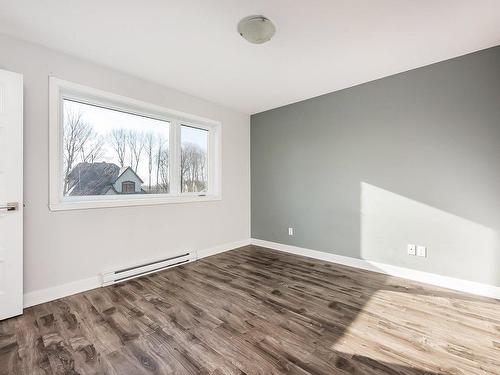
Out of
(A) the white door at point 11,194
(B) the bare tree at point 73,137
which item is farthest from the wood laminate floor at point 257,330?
(B) the bare tree at point 73,137

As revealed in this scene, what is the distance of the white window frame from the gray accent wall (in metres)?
1.10

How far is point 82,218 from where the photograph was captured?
260cm

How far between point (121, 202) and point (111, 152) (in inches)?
25.3

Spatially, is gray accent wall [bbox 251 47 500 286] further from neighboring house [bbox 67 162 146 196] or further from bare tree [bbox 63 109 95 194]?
bare tree [bbox 63 109 95 194]

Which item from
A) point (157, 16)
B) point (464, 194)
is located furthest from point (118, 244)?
point (464, 194)

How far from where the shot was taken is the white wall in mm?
2281

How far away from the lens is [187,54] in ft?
8.24

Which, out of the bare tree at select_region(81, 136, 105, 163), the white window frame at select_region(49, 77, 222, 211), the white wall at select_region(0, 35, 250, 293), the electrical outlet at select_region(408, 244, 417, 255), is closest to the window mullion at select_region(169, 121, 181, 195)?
the white window frame at select_region(49, 77, 222, 211)

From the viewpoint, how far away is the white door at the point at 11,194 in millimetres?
2023

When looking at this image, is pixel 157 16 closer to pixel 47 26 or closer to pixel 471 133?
pixel 47 26

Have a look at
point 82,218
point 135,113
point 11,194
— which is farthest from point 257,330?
point 135,113

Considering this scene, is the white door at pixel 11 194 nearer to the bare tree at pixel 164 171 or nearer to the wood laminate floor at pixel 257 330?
the wood laminate floor at pixel 257 330

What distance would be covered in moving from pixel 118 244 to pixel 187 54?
7.58 feet

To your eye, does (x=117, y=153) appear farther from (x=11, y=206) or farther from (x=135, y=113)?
(x=11, y=206)
